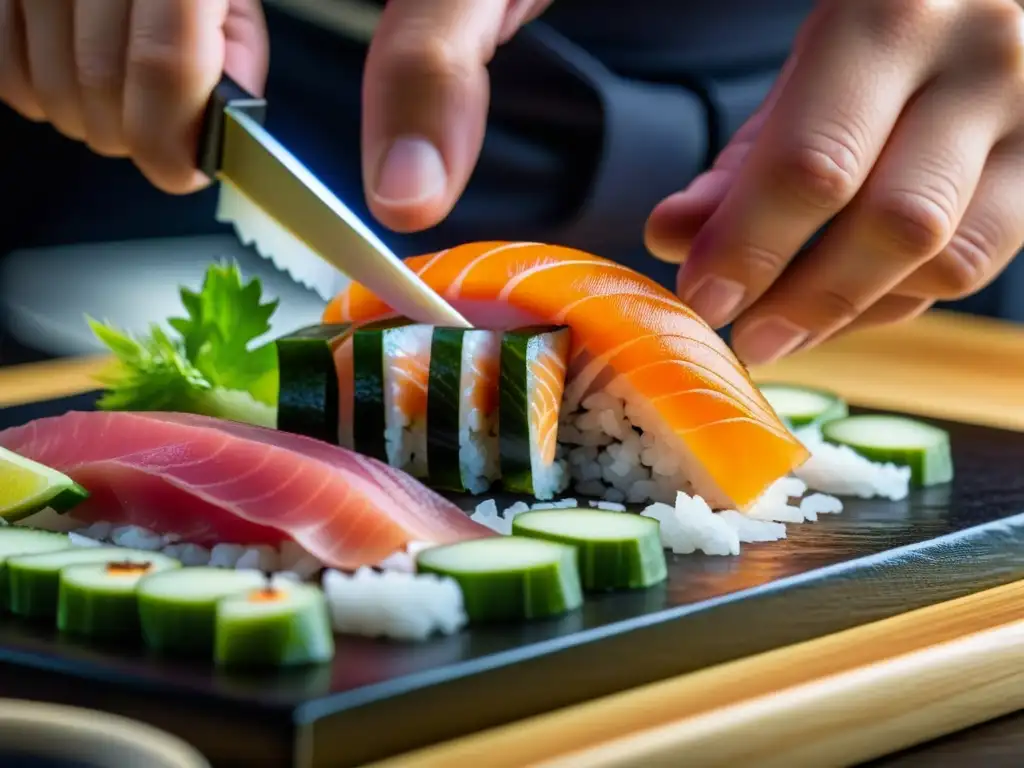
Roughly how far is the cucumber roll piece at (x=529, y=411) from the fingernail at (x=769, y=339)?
1.48 ft

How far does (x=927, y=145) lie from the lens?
2.32 m

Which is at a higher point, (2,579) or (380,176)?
(380,176)

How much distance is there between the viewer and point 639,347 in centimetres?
209

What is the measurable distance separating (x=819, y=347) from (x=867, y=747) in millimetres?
2326

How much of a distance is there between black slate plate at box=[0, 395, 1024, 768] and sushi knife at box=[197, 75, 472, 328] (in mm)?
629

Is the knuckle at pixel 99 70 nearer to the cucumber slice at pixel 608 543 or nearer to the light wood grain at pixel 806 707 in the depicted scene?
the cucumber slice at pixel 608 543

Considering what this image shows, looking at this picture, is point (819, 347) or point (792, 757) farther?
point (819, 347)

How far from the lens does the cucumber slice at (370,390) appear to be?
6.91 feet

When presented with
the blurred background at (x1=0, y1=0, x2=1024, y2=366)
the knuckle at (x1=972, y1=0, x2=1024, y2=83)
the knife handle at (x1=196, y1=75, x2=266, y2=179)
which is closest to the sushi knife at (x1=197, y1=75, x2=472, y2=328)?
the knife handle at (x1=196, y1=75, x2=266, y2=179)

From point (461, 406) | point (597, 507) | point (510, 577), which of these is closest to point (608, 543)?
point (510, 577)

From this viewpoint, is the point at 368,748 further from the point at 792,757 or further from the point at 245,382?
the point at 245,382

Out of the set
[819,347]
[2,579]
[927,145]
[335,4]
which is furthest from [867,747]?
[335,4]

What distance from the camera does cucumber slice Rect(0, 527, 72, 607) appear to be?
1.58 metres

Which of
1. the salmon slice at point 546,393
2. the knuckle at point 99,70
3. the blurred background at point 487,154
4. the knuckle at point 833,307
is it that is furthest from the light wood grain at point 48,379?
the knuckle at point 833,307
